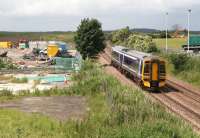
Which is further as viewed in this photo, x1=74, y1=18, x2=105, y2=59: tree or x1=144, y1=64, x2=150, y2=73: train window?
x1=74, y1=18, x2=105, y2=59: tree

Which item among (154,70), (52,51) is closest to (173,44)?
(52,51)

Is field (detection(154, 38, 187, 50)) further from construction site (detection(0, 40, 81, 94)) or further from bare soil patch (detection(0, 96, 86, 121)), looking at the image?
bare soil patch (detection(0, 96, 86, 121))

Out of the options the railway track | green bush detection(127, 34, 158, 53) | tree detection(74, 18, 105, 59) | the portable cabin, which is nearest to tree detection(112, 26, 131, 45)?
green bush detection(127, 34, 158, 53)

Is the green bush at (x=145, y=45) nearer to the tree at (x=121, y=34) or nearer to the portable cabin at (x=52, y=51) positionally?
the portable cabin at (x=52, y=51)

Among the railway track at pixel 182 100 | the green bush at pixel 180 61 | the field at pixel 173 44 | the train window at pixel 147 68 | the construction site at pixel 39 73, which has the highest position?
the train window at pixel 147 68

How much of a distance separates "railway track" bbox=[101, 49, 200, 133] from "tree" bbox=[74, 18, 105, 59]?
27260mm

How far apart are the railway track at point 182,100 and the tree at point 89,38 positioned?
27.3 metres

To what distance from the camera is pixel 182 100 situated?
1448 inches

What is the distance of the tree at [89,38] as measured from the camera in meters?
72.1

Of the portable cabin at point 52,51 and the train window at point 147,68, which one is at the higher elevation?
the train window at point 147,68

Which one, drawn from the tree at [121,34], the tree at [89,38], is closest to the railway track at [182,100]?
the tree at [89,38]

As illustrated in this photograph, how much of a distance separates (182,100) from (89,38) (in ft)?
121

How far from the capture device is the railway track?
30.2 meters

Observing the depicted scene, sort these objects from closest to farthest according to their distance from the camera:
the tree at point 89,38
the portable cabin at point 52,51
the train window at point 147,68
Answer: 1. the train window at point 147,68
2. the tree at point 89,38
3. the portable cabin at point 52,51
